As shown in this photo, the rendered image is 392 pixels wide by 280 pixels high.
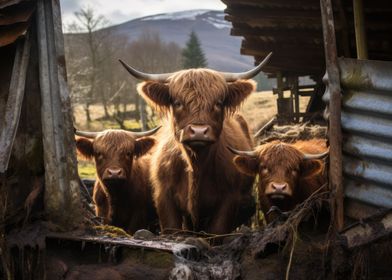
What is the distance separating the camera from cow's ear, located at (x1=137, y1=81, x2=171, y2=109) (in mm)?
6594

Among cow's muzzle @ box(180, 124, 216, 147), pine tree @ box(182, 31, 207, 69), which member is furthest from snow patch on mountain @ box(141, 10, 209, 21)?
cow's muzzle @ box(180, 124, 216, 147)

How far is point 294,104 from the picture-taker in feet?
43.8

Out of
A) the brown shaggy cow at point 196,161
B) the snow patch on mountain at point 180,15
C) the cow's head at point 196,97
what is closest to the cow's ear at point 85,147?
the brown shaggy cow at point 196,161

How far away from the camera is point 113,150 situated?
299 inches

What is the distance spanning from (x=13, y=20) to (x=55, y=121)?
0.87 m

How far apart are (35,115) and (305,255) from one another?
2.49m

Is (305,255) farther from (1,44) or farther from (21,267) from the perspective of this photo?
(1,44)

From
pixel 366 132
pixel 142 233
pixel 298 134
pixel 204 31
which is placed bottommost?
pixel 142 233

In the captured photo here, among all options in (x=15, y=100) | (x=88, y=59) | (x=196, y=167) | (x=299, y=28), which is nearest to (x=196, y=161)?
(x=196, y=167)

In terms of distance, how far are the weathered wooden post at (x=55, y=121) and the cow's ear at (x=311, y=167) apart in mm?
2750

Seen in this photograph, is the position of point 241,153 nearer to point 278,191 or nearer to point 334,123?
point 278,191

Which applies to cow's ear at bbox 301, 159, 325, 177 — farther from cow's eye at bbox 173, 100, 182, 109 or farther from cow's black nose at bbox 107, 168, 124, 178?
cow's black nose at bbox 107, 168, 124, 178

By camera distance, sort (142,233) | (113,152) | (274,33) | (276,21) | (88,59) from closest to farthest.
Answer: (142,233) → (113,152) → (276,21) → (274,33) → (88,59)

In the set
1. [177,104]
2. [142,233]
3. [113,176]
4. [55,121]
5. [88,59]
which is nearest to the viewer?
[55,121]
